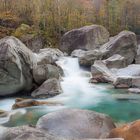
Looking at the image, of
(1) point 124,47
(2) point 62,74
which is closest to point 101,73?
(2) point 62,74

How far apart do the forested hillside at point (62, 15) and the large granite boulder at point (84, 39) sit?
3652 millimetres

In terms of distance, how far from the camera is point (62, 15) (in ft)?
108

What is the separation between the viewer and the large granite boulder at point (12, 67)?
12.9 metres

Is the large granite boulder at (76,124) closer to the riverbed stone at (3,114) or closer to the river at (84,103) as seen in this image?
the river at (84,103)

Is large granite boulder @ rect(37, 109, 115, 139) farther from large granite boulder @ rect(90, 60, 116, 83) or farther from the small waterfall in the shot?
large granite boulder @ rect(90, 60, 116, 83)

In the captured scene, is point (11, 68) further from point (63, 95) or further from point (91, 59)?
point (91, 59)

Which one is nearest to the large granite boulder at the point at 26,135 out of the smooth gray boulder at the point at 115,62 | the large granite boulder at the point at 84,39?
the smooth gray boulder at the point at 115,62

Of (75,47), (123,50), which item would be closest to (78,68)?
(123,50)

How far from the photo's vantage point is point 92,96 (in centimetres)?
1376

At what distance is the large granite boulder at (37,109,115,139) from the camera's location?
22.1ft

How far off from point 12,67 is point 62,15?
20.6 meters

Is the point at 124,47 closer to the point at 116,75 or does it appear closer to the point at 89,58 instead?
the point at 89,58

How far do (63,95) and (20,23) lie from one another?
1944cm

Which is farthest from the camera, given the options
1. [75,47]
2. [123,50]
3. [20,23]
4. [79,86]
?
[20,23]
